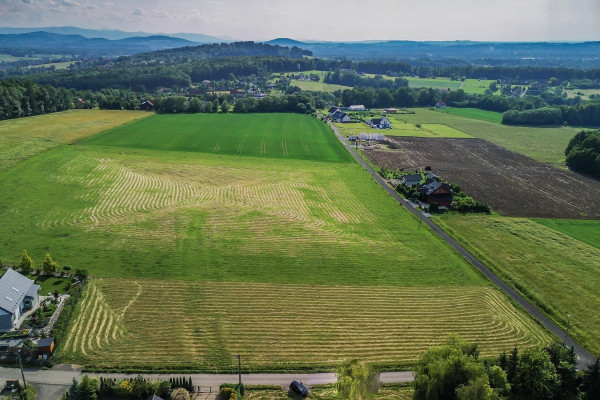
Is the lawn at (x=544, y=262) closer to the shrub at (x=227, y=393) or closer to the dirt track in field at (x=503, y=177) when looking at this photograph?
the dirt track in field at (x=503, y=177)

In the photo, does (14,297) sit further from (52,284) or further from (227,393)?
A: (227,393)

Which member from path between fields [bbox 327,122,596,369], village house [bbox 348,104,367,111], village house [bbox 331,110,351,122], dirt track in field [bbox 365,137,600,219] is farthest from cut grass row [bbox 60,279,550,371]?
village house [bbox 348,104,367,111]

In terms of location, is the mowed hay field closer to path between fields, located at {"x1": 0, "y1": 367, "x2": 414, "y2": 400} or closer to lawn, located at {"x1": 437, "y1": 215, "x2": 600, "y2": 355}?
path between fields, located at {"x1": 0, "y1": 367, "x2": 414, "y2": 400}

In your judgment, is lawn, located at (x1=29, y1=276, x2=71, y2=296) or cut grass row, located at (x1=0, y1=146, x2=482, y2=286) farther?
cut grass row, located at (x1=0, y1=146, x2=482, y2=286)

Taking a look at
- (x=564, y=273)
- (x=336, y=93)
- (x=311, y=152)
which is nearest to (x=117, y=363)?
(x=564, y=273)

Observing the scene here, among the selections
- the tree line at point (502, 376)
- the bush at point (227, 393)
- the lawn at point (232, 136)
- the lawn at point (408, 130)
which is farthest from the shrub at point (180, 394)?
the lawn at point (408, 130)

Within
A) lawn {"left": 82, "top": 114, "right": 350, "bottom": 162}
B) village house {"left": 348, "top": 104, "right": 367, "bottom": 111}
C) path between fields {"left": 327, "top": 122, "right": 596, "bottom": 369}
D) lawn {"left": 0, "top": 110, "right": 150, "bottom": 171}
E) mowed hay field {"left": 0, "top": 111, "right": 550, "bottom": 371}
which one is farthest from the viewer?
village house {"left": 348, "top": 104, "right": 367, "bottom": 111}

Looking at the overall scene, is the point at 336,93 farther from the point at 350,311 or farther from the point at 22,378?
the point at 22,378
